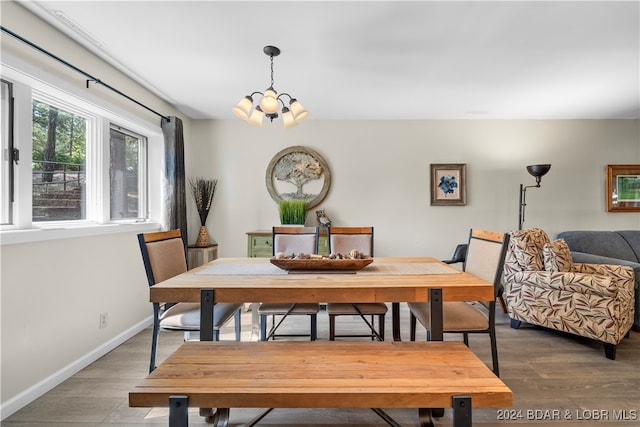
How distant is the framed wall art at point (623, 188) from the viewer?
13.0ft

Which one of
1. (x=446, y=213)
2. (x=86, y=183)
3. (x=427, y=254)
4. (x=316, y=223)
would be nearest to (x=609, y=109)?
(x=446, y=213)

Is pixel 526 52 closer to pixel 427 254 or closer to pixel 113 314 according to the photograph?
pixel 427 254

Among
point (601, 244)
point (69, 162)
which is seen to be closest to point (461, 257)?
point (601, 244)

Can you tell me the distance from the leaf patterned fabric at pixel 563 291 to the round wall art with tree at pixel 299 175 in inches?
87.9

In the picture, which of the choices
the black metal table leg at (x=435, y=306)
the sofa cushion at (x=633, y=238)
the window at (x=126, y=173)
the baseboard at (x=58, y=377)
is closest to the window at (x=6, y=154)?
the window at (x=126, y=173)

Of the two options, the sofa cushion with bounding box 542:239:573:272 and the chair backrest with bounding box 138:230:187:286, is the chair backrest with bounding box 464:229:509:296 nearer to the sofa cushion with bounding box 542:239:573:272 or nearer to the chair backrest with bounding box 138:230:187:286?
the sofa cushion with bounding box 542:239:573:272

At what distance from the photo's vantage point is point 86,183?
254 centimetres

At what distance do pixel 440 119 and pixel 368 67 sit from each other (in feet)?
6.15

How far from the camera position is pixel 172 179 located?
128 inches

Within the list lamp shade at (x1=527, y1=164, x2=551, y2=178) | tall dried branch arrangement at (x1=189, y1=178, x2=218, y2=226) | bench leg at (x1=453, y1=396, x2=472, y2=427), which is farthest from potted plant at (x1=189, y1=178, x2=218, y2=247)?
lamp shade at (x1=527, y1=164, x2=551, y2=178)

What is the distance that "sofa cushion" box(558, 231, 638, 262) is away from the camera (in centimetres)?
359

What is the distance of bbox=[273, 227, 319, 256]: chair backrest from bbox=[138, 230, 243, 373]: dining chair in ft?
2.07

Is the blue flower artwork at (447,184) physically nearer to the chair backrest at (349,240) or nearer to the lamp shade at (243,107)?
the chair backrest at (349,240)

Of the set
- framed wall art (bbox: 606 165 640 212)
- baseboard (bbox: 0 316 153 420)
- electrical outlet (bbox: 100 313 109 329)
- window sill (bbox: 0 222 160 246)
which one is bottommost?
baseboard (bbox: 0 316 153 420)
